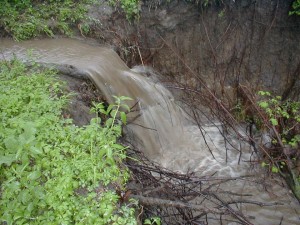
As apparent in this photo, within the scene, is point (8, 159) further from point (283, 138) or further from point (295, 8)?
point (295, 8)

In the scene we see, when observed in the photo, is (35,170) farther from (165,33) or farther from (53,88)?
(165,33)

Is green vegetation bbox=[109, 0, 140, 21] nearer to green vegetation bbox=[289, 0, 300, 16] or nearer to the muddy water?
the muddy water

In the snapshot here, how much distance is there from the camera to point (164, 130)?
515 centimetres

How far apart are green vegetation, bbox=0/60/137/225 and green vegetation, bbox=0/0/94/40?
3.18m

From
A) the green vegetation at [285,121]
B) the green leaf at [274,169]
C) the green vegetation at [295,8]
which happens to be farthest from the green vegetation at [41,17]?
the green leaf at [274,169]

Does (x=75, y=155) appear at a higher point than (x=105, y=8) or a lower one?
lower

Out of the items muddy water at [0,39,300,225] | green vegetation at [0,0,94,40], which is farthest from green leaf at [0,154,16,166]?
green vegetation at [0,0,94,40]

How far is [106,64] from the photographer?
5090 millimetres

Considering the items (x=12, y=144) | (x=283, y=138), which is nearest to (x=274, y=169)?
(x=283, y=138)

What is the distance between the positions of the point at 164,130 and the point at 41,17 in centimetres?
343

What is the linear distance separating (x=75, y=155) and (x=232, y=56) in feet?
15.6

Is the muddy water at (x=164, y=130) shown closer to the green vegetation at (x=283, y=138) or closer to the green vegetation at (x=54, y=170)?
the green vegetation at (x=283, y=138)

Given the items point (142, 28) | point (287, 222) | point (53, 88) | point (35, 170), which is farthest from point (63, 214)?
point (142, 28)

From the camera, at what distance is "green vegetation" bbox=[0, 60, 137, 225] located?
2.28 meters
